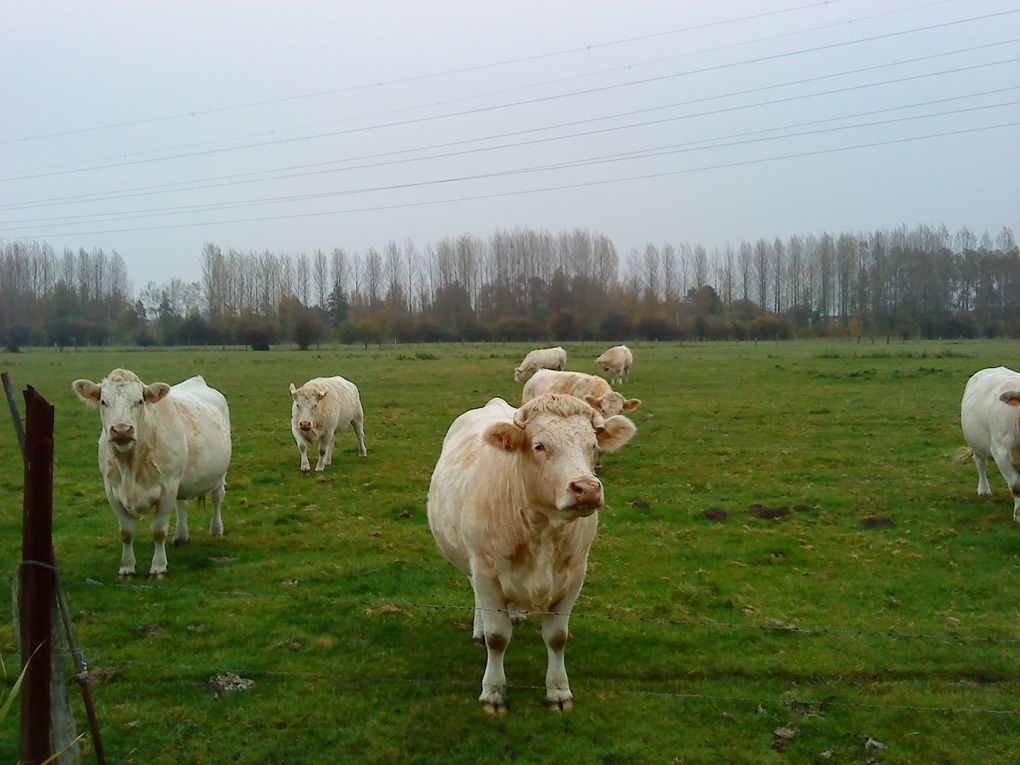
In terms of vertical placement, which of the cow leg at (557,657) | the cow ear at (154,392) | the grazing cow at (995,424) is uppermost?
the cow ear at (154,392)

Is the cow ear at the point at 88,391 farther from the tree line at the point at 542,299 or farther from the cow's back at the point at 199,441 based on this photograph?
the tree line at the point at 542,299

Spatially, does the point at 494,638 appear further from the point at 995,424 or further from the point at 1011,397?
the point at 995,424

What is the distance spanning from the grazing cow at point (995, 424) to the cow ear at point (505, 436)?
7547mm

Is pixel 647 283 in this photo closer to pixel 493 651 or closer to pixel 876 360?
pixel 876 360

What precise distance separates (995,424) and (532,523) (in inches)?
325

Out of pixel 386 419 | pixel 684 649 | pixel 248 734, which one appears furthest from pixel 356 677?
pixel 386 419

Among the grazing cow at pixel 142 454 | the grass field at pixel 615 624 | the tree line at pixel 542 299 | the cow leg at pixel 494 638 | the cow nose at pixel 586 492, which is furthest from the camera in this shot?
the tree line at pixel 542 299

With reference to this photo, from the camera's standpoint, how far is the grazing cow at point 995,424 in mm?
9859

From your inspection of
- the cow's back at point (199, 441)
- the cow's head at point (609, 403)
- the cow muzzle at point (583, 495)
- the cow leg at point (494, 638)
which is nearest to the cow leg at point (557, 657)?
the cow leg at point (494, 638)

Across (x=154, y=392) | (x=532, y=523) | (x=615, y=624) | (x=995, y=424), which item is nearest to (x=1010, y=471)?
(x=995, y=424)

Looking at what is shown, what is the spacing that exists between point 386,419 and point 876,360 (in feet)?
89.7

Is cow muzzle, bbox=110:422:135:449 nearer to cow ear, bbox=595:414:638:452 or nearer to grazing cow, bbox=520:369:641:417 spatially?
cow ear, bbox=595:414:638:452

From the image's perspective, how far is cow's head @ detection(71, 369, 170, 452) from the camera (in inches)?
303

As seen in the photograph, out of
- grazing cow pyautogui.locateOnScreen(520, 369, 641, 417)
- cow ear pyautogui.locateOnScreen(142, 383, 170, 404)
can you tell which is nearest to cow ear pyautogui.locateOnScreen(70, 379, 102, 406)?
cow ear pyautogui.locateOnScreen(142, 383, 170, 404)
